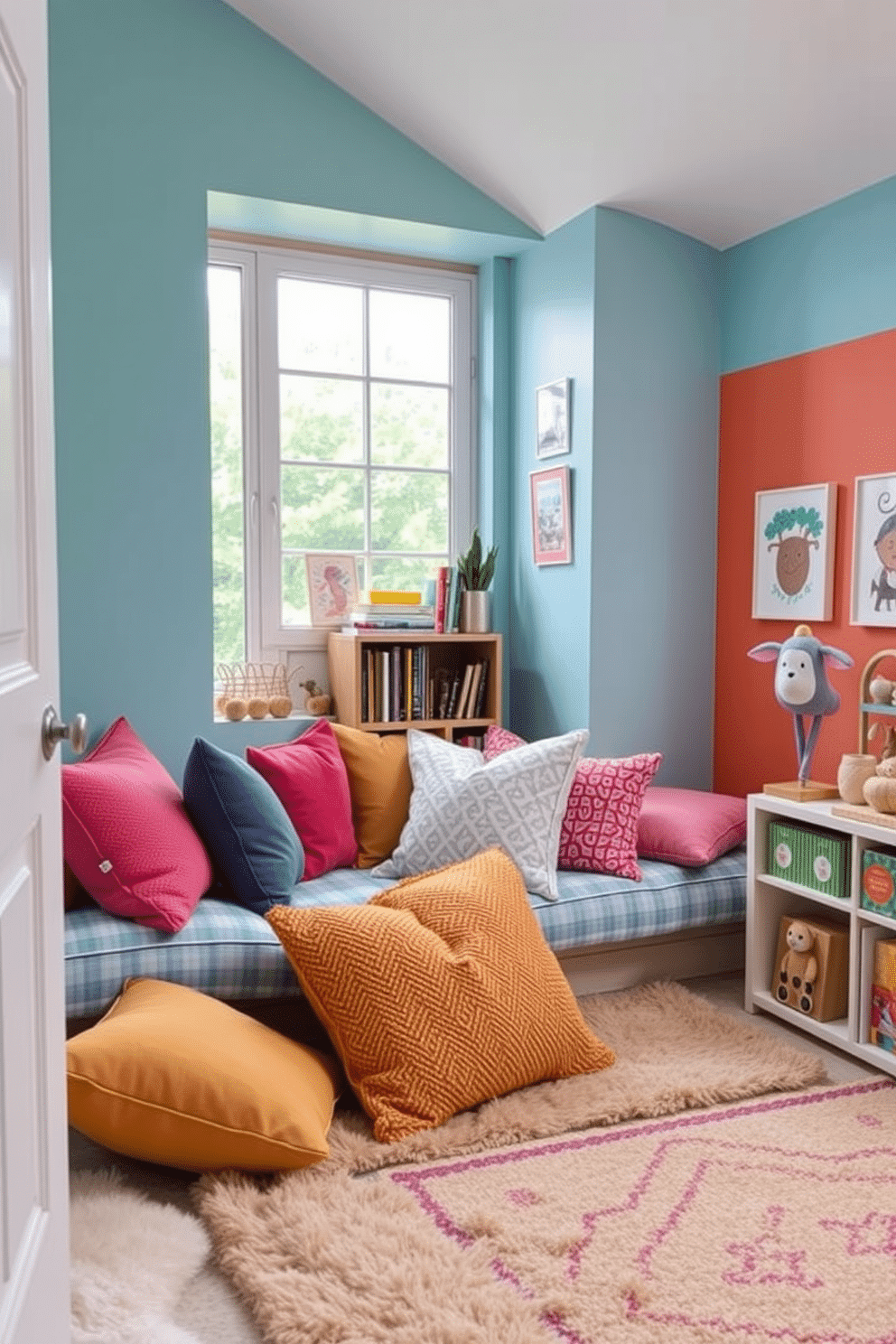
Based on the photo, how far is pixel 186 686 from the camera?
335cm

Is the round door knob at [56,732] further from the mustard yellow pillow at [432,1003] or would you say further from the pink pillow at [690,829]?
the pink pillow at [690,829]

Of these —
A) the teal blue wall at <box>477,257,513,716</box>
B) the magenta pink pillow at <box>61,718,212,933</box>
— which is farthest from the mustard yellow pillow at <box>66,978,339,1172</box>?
the teal blue wall at <box>477,257,513,716</box>

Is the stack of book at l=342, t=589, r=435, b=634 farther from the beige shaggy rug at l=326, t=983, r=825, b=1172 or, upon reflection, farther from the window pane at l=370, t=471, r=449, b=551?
the beige shaggy rug at l=326, t=983, r=825, b=1172

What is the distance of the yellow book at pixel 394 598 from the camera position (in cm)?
372

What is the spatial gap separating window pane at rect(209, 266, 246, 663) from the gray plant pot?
0.72 m

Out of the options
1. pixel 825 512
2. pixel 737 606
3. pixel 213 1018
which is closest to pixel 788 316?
pixel 825 512

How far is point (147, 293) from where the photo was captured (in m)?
3.25

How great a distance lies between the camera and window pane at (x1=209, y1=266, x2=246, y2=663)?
3.65 metres

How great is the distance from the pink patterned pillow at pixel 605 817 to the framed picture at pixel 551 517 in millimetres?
797

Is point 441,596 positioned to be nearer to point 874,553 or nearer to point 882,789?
point 874,553

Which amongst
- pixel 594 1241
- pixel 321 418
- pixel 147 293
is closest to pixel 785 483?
pixel 321 418

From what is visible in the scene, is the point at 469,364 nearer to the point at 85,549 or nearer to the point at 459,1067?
the point at 85,549

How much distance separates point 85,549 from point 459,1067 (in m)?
1.78

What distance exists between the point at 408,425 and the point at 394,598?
25.5 inches
